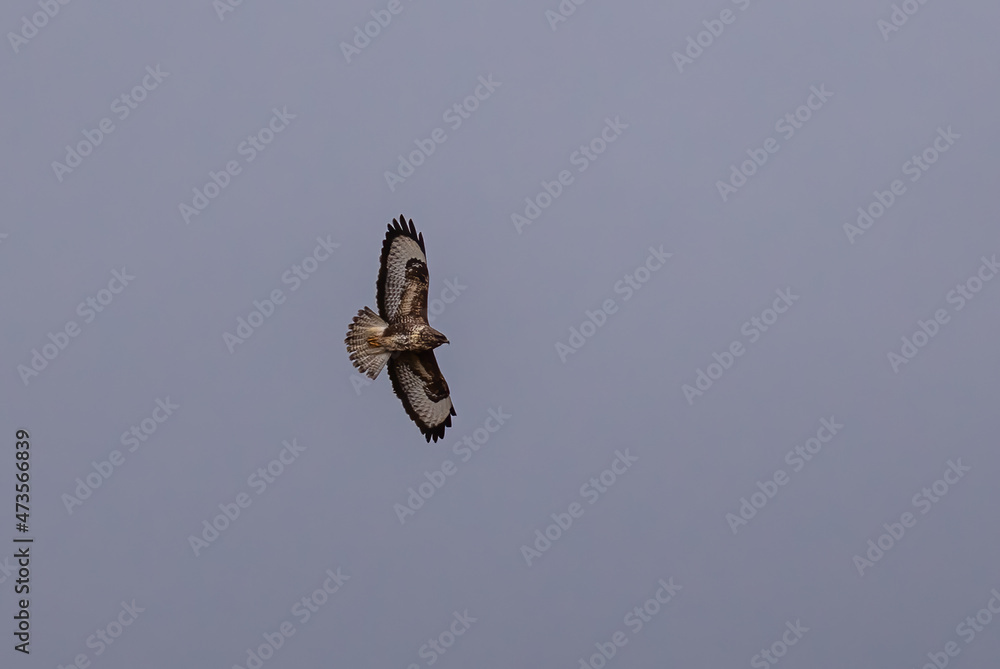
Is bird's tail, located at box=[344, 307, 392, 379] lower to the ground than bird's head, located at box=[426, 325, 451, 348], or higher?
lower

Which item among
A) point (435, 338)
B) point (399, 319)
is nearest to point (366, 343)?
point (399, 319)

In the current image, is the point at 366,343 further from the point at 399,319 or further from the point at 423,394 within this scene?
the point at 423,394

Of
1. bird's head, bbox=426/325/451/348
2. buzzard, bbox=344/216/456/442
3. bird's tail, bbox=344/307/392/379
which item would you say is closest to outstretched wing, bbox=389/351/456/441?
buzzard, bbox=344/216/456/442

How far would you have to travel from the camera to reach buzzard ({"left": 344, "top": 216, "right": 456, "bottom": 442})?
14.5m

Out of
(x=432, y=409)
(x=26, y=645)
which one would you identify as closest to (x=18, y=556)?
(x=26, y=645)

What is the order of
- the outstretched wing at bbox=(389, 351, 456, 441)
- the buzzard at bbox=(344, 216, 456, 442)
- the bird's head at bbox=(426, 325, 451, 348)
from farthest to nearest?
the outstretched wing at bbox=(389, 351, 456, 441) < the buzzard at bbox=(344, 216, 456, 442) < the bird's head at bbox=(426, 325, 451, 348)

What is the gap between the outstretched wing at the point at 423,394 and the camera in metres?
14.9

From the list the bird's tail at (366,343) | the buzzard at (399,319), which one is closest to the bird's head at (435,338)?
the buzzard at (399,319)

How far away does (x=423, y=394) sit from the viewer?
49.4ft

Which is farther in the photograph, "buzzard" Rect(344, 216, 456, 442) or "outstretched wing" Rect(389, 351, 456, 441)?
"outstretched wing" Rect(389, 351, 456, 441)

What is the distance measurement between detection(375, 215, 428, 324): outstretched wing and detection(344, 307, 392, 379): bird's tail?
3.8 inches

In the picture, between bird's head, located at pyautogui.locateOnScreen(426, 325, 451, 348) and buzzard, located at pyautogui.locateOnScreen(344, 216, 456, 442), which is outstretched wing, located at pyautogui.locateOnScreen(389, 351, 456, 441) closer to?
buzzard, located at pyautogui.locateOnScreen(344, 216, 456, 442)

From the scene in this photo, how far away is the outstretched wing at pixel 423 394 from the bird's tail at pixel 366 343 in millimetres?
283

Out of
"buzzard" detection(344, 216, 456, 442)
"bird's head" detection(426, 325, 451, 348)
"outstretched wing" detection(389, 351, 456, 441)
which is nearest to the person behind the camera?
"bird's head" detection(426, 325, 451, 348)
